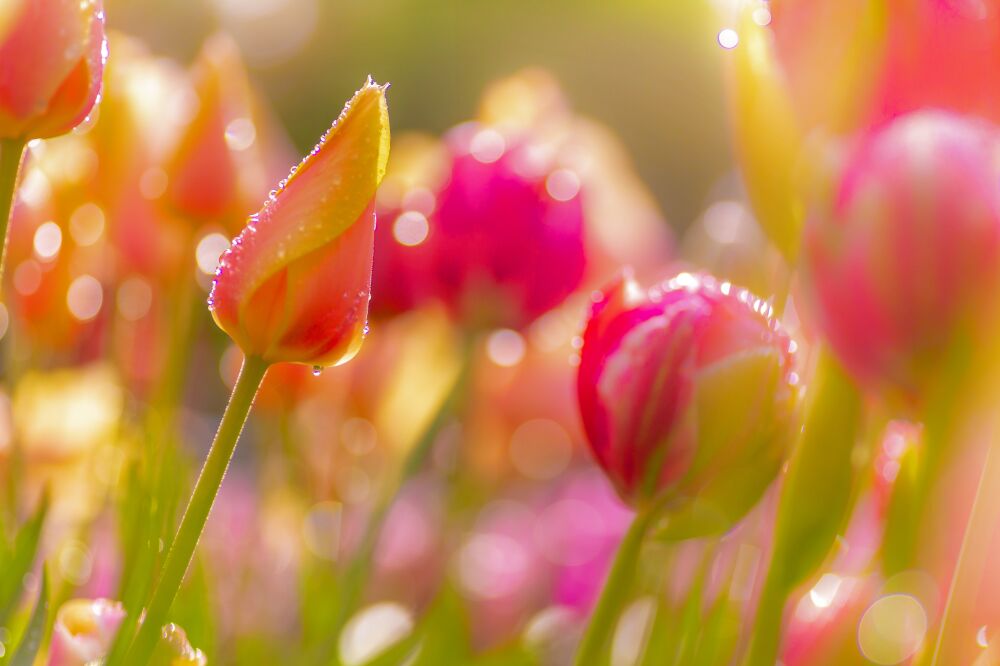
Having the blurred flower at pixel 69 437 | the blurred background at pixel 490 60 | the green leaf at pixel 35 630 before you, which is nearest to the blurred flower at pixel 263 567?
the blurred flower at pixel 69 437

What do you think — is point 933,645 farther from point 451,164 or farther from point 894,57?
point 451,164

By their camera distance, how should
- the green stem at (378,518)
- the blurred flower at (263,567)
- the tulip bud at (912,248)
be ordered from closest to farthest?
the tulip bud at (912,248), the green stem at (378,518), the blurred flower at (263,567)

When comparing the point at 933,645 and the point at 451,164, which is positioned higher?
the point at 451,164

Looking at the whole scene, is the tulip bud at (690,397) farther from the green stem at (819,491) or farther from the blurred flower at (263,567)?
the blurred flower at (263,567)

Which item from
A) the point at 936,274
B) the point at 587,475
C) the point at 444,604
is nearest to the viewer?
the point at 936,274

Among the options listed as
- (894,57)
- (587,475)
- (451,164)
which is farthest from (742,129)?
(587,475)
